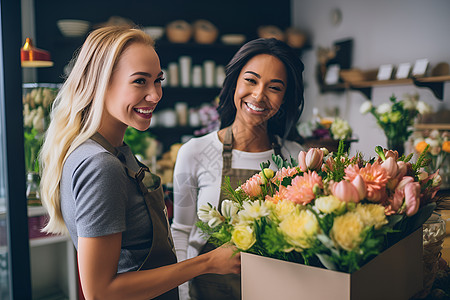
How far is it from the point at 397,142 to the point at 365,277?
7.02ft

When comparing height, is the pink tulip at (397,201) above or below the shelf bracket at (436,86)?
below

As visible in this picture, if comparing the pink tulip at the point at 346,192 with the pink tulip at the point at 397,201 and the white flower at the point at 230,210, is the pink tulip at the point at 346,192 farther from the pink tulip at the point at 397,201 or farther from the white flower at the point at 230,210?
the white flower at the point at 230,210

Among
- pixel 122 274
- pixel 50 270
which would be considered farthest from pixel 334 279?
pixel 50 270

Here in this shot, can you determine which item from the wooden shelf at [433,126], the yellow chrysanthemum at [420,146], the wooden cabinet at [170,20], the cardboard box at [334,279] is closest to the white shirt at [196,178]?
the cardboard box at [334,279]

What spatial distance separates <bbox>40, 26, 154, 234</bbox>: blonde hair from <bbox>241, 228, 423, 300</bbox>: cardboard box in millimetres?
533

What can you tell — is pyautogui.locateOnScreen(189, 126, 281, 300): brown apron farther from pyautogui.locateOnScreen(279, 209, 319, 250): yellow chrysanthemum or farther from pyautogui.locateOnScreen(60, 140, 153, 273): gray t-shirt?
pyautogui.locateOnScreen(279, 209, 319, 250): yellow chrysanthemum

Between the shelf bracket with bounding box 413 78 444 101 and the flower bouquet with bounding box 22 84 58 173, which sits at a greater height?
the shelf bracket with bounding box 413 78 444 101

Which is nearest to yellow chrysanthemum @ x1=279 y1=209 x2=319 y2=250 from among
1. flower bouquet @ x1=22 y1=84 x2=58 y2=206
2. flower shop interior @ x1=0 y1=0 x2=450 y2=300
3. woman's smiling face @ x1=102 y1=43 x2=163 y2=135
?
woman's smiling face @ x1=102 y1=43 x2=163 y2=135

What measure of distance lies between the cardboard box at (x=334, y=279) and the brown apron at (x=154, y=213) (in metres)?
0.33

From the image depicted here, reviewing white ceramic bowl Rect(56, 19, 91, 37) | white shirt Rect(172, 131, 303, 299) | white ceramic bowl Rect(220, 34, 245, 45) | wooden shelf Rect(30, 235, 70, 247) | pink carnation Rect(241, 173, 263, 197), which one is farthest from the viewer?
white ceramic bowl Rect(220, 34, 245, 45)

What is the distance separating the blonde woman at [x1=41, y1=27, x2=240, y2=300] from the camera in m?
0.84

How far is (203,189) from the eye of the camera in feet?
4.41

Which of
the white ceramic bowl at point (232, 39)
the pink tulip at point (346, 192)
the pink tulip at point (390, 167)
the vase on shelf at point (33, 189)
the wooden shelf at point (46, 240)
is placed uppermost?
the white ceramic bowl at point (232, 39)

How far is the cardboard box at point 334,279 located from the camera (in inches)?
24.3
